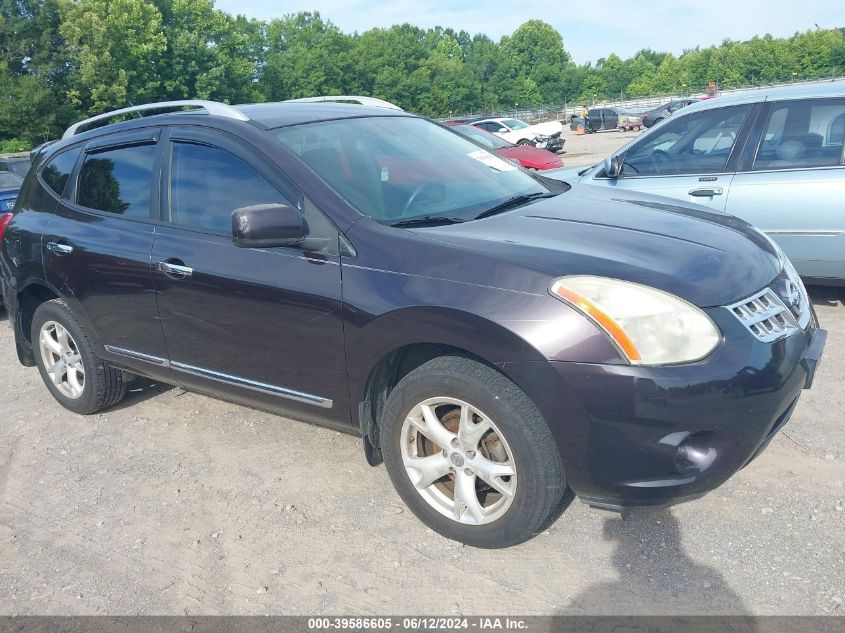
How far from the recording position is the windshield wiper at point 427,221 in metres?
3.30

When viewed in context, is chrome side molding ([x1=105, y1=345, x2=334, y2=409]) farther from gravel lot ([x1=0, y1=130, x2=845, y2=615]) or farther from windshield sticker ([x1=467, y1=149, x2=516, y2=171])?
windshield sticker ([x1=467, y1=149, x2=516, y2=171])

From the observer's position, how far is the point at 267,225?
3127 mm

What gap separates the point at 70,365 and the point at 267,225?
2405 mm

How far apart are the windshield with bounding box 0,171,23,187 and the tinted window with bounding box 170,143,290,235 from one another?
7.37m

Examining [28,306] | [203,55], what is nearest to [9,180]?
[28,306]

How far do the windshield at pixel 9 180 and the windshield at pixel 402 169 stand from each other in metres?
7.75

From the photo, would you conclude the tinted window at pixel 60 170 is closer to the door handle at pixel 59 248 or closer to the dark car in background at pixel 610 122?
the door handle at pixel 59 248

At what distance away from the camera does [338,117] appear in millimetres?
4023

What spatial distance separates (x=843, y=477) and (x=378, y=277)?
2214 mm

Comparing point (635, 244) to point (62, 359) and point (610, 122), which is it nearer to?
point (62, 359)

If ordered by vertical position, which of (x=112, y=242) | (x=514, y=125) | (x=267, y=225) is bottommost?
(x=514, y=125)

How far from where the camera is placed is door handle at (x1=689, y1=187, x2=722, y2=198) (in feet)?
18.8

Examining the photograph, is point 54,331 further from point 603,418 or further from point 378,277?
point 603,418

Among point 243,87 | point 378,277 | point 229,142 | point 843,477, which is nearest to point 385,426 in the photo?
point 378,277
